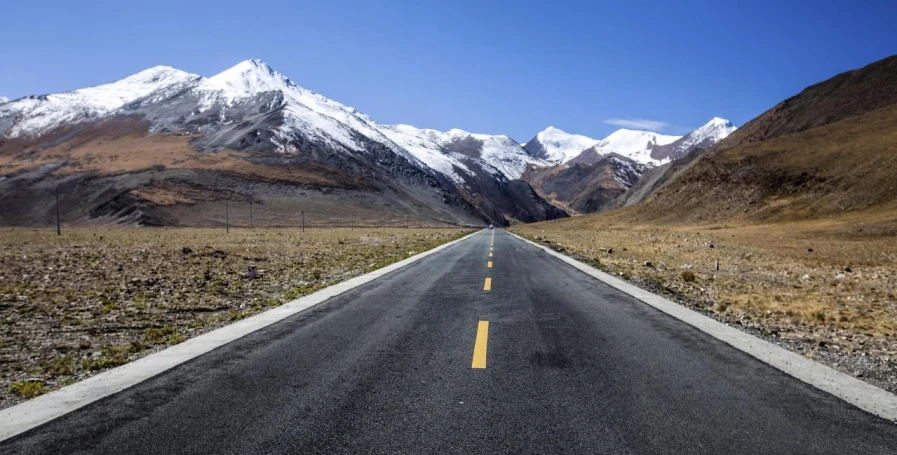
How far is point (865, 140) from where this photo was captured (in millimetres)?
78875

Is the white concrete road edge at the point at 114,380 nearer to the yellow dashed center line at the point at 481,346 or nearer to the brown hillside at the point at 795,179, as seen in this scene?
the yellow dashed center line at the point at 481,346

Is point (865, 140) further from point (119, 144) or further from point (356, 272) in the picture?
point (119, 144)

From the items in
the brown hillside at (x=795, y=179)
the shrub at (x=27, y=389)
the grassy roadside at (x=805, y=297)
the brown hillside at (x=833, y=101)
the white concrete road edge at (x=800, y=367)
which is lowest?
the shrub at (x=27, y=389)

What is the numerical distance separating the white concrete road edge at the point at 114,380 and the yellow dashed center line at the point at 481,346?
3.92m

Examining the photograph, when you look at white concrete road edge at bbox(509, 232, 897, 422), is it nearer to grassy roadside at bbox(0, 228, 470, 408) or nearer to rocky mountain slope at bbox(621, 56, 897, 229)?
grassy roadside at bbox(0, 228, 470, 408)

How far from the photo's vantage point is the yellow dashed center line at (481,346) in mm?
6836

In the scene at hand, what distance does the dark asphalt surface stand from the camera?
4445 millimetres

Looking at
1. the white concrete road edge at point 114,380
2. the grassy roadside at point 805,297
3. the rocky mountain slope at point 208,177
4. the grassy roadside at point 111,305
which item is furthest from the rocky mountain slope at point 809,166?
the rocky mountain slope at point 208,177

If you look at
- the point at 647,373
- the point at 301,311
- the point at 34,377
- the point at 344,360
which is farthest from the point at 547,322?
the point at 34,377

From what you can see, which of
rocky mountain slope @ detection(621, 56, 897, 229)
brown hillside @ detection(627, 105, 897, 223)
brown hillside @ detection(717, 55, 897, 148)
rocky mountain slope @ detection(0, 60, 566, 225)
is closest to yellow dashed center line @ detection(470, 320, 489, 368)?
rocky mountain slope @ detection(621, 56, 897, 229)

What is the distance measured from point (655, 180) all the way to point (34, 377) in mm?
178870

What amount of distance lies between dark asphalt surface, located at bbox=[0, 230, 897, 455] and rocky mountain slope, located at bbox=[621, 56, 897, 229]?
57859 millimetres

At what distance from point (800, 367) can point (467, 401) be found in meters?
4.74

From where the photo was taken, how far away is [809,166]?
261 ft
